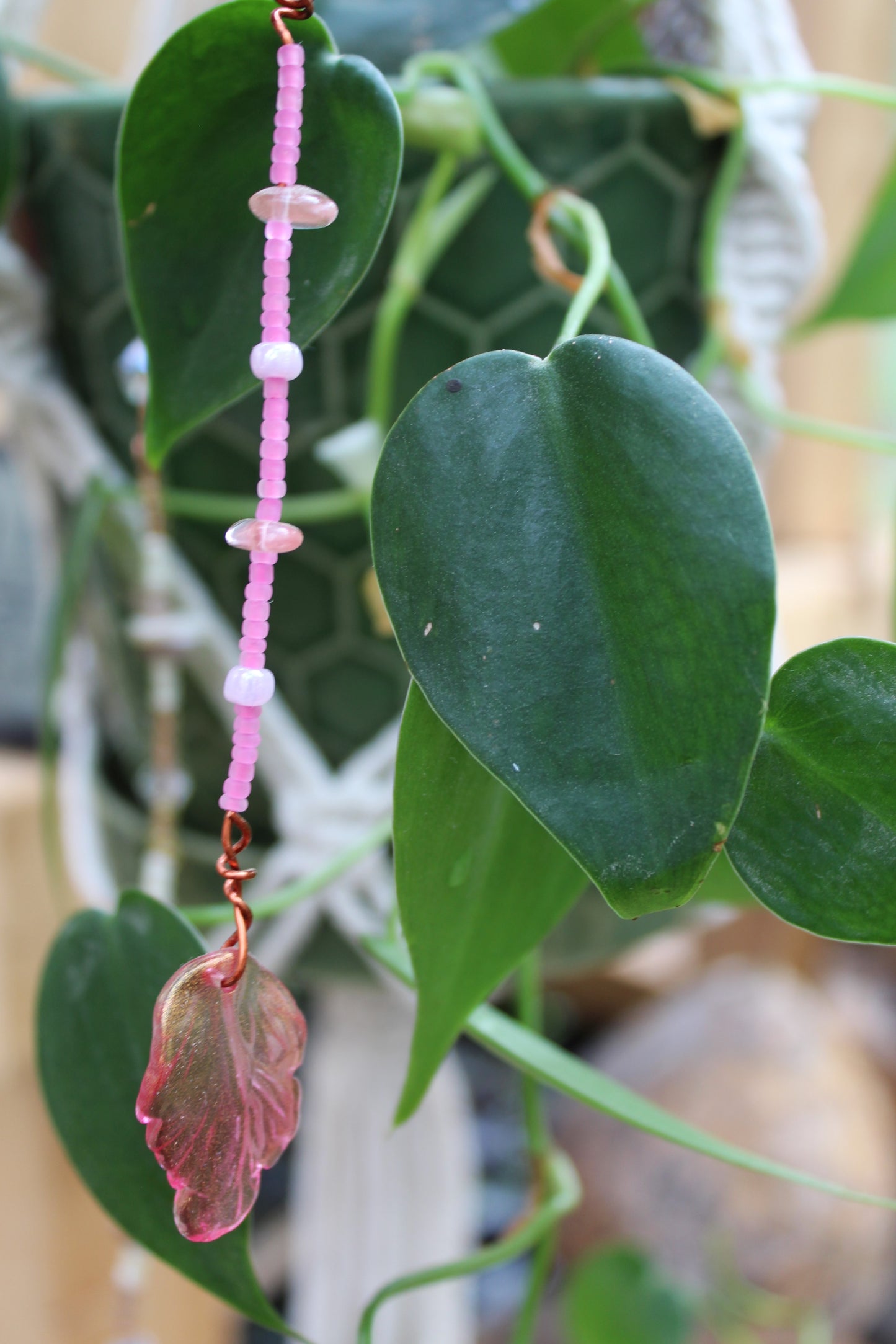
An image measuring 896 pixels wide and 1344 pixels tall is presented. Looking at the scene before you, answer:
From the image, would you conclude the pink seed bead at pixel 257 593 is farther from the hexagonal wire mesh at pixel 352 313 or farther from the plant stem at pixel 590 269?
the hexagonal wire mesh at pixel 352 313

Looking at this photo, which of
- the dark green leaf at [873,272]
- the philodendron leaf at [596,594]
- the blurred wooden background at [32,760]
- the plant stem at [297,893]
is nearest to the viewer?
the philodendron leaf at [596,594]

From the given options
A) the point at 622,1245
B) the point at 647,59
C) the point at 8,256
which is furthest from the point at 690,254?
the point at 622,1245

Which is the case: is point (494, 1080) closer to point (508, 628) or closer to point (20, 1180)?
point (20, 1180)

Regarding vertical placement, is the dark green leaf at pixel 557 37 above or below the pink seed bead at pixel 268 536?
above

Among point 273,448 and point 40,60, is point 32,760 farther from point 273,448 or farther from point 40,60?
point 273,448

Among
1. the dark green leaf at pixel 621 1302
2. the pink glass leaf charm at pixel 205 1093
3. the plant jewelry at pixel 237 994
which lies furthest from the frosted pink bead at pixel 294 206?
the dark green leaf at pixel 621 1302

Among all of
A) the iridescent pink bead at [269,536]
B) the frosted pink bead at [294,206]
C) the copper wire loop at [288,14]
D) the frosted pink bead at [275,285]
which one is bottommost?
the iridescent pink bead at [269,536]
